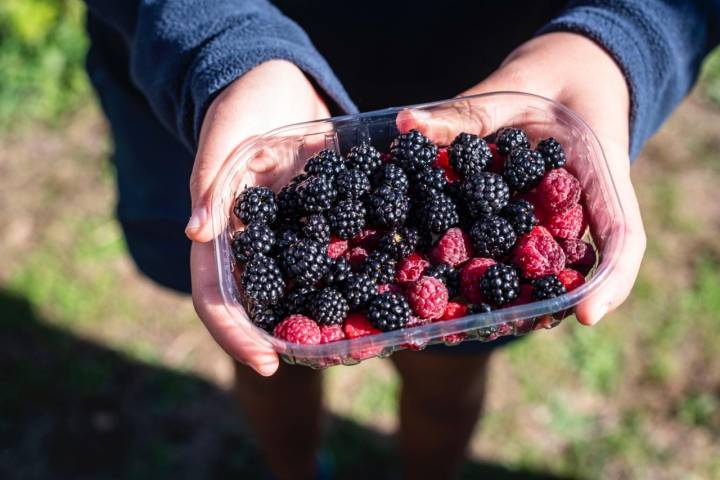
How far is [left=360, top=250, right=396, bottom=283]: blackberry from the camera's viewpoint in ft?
5.91

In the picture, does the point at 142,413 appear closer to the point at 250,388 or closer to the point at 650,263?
the point at 250,388

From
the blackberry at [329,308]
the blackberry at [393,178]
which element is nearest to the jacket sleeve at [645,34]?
the blackberry at [393,178]

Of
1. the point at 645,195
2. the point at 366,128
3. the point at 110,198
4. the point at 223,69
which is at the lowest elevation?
the point at 110,198

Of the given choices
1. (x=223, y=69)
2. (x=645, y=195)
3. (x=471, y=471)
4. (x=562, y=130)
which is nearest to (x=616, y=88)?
(x=562, y=130)

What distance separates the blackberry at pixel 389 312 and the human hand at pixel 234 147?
0.26m

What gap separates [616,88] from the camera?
1.82m

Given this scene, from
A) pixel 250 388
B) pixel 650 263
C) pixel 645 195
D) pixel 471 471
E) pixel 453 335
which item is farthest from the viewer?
pixel 645 195

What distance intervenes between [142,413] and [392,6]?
219 centimetres

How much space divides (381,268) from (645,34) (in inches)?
36.5

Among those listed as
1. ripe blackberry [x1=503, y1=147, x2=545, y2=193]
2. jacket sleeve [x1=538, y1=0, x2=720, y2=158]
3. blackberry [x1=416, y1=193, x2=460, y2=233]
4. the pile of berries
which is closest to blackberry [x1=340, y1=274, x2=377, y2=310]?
the pile of berries

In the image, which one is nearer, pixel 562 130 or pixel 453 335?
pixel 453 335

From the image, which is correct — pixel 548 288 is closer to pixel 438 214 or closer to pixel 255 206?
pixel 438 214

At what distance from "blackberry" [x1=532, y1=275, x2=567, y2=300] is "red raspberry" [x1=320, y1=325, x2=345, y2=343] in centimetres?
47

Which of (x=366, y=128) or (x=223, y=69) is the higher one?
(x=223, y=69)
